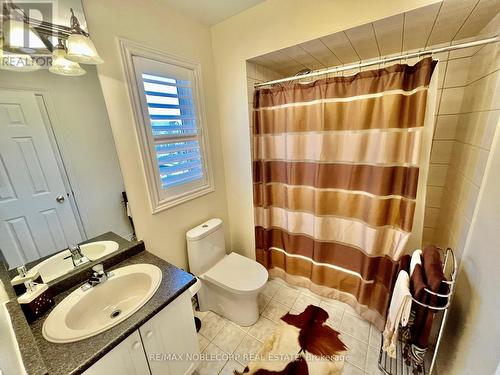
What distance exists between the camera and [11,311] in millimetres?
763

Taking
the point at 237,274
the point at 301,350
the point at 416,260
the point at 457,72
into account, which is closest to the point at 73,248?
the point at 237,274

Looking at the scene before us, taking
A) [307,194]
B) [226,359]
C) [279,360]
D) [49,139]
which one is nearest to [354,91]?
[307,194]

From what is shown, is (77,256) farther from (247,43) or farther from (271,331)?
(247,43)

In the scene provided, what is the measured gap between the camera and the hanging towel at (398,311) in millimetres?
A: 1023

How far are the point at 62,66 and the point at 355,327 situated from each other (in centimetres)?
248

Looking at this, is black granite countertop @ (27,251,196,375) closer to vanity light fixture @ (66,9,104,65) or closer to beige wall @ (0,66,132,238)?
beige wall @ (0,66,132,238)

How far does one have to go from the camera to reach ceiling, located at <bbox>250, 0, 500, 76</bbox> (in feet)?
3.34

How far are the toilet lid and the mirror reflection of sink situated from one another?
0.73 m

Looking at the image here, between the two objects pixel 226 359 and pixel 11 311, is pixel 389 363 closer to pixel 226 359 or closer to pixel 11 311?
pixel 226 359

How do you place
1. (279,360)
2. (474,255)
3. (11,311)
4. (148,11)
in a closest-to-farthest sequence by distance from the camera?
(11,311)
(474,255)
(148,11)
(279,360)

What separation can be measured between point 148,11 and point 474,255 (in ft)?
7.43

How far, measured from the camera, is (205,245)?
1646 mm

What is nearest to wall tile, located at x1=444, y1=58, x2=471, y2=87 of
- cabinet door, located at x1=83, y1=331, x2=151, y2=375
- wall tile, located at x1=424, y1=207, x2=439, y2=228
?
wall tile, located at x1=424, y1=207, x2=439, y2=228

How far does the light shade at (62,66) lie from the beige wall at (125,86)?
0.34 feet
